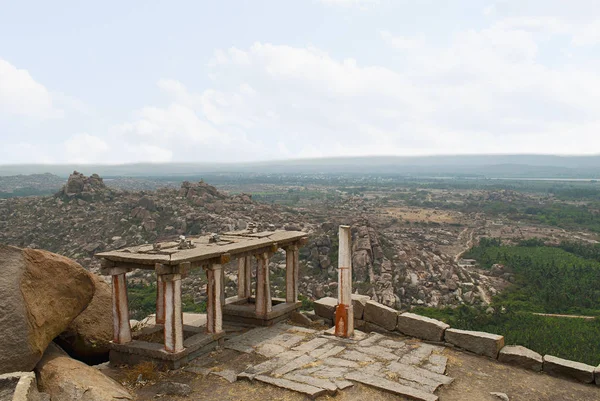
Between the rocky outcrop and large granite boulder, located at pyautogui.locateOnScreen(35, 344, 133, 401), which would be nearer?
large granite boulder, located at pyautogui.locateOnScreen(35, 344, 133, 401)

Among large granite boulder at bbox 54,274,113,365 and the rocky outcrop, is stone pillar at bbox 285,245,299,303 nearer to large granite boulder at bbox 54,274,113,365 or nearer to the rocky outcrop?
large granite boulder at bbox 54,274,113,365

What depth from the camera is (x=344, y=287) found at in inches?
410

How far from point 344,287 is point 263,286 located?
2117 millimetres

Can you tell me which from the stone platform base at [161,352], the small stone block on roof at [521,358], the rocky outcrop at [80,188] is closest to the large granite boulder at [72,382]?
the stone platform base at [161,352]

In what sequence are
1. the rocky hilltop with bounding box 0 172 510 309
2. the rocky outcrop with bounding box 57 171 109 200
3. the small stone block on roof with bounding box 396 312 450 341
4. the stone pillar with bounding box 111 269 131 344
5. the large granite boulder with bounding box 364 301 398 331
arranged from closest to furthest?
1. the stone pillar with bounding box 111 269 131 344
2. the small stone block on roof with bounding box 396 312 450 341
3. the large granite boulder with bounding box 364 301 398 331
4. the rocky hilltop with bounding box 0 172 510 309
5. the rocky outcrop with bounding box 57 171 109 200

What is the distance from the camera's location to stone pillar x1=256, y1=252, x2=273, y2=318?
11.3 metres

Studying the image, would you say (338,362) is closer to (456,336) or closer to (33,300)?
(456,336)

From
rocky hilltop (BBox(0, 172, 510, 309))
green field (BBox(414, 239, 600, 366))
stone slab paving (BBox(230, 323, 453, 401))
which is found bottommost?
green field (BBox(414, 239, 600, 366))

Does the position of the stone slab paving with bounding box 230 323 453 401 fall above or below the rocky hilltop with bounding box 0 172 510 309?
above

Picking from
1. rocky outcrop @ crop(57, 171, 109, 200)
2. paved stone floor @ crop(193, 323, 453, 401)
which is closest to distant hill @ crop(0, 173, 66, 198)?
rocky outcrop @ crop(57, 171, 109, 200)

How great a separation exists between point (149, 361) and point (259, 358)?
6.81ft

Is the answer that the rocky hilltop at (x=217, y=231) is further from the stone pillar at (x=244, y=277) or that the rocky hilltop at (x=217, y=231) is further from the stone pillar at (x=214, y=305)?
the stone pillar at (x=214, y=305)

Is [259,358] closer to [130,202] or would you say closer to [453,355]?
[453,355]

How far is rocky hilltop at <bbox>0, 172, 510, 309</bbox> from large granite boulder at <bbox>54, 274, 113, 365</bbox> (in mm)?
15177
